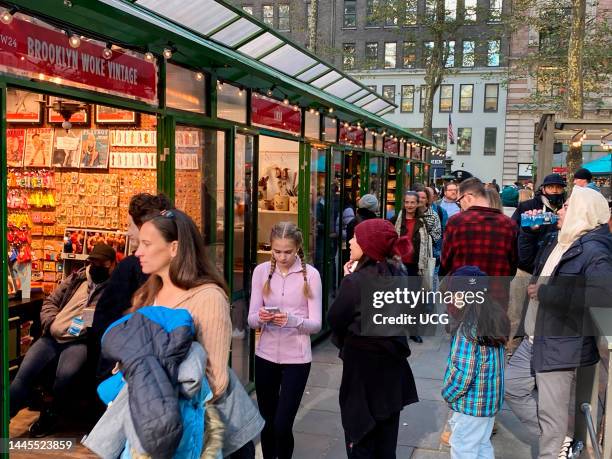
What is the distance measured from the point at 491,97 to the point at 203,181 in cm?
4326

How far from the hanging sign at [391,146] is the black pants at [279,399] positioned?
9566 millimetres

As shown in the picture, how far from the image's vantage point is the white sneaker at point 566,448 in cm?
435

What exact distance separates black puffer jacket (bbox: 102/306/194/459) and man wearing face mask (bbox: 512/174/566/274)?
4119 mm

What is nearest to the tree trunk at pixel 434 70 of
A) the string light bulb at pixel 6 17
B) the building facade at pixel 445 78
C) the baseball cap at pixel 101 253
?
the building facade at pixel 445 78

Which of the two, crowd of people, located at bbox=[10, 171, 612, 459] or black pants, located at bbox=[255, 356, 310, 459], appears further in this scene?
black pants, located at bbox=[255, 356, 310, 459]

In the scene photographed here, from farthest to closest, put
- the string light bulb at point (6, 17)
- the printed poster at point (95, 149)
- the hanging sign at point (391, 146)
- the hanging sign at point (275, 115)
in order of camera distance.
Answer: the hanging sign at point (391, 146) → the printed poster at point (95, 149) → the hanging sign at point (275, 115) → the string light bulb at point (6, 17)

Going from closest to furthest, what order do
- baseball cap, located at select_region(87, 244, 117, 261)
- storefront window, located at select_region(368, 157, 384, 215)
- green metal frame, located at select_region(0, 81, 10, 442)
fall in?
green metal frame, located at select_region(0, 81, 10, 442) → baseball cap, located at select_region(87, 244, 117, 261) → storefront window, located at select_region(368, 157, 384, 215)

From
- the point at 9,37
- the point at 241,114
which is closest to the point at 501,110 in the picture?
the point at 241,114

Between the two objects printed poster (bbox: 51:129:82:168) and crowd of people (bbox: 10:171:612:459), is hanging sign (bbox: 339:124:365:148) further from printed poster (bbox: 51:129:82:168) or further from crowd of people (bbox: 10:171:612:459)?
crowd of people (bbox: 10:171:612:459)

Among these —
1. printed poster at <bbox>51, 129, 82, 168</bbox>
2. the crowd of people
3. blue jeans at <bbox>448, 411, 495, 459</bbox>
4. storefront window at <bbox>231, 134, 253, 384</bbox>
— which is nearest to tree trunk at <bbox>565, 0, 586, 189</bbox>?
the crowd of people

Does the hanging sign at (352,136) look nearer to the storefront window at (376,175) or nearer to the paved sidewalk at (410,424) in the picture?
the storefront window at (376,175)

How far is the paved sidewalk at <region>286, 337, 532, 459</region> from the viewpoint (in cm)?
495

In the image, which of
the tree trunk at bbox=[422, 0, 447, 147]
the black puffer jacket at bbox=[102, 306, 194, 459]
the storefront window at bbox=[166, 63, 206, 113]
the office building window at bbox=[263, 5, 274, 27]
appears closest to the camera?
the black puffer jacket at bbox=[102, 306, 194, 459]

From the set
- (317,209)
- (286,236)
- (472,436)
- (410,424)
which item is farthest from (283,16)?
(472,436)
